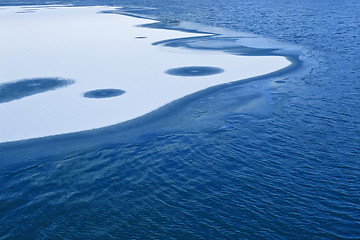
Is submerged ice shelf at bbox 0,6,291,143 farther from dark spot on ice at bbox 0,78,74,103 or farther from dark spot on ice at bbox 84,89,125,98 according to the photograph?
dark spot on ice at bbox 0,78,74,103

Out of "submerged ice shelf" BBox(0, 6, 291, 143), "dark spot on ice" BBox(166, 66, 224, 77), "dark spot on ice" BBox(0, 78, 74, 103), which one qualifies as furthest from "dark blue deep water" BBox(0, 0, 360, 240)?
"dark spot on ice" BBox(0, 78, 74, 103)

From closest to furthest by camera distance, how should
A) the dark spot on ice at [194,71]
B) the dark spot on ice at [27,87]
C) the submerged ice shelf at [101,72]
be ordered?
the submerged ice shelf at [101,72]
the dark spot on ice at [27,87]
the dark spot on ice at [194,71]

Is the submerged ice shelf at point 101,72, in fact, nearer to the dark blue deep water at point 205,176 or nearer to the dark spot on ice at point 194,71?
the dark spot on ice at point 194,71

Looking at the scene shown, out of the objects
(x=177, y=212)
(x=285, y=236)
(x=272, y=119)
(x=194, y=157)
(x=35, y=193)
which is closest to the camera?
(x=285, y=236)

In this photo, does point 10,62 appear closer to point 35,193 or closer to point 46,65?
point 46,65

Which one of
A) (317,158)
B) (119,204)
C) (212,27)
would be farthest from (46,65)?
(212,27)

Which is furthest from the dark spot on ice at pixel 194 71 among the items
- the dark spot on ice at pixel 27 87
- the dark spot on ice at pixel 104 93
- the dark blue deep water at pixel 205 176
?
the dark spot on ice at pixel 27 87
